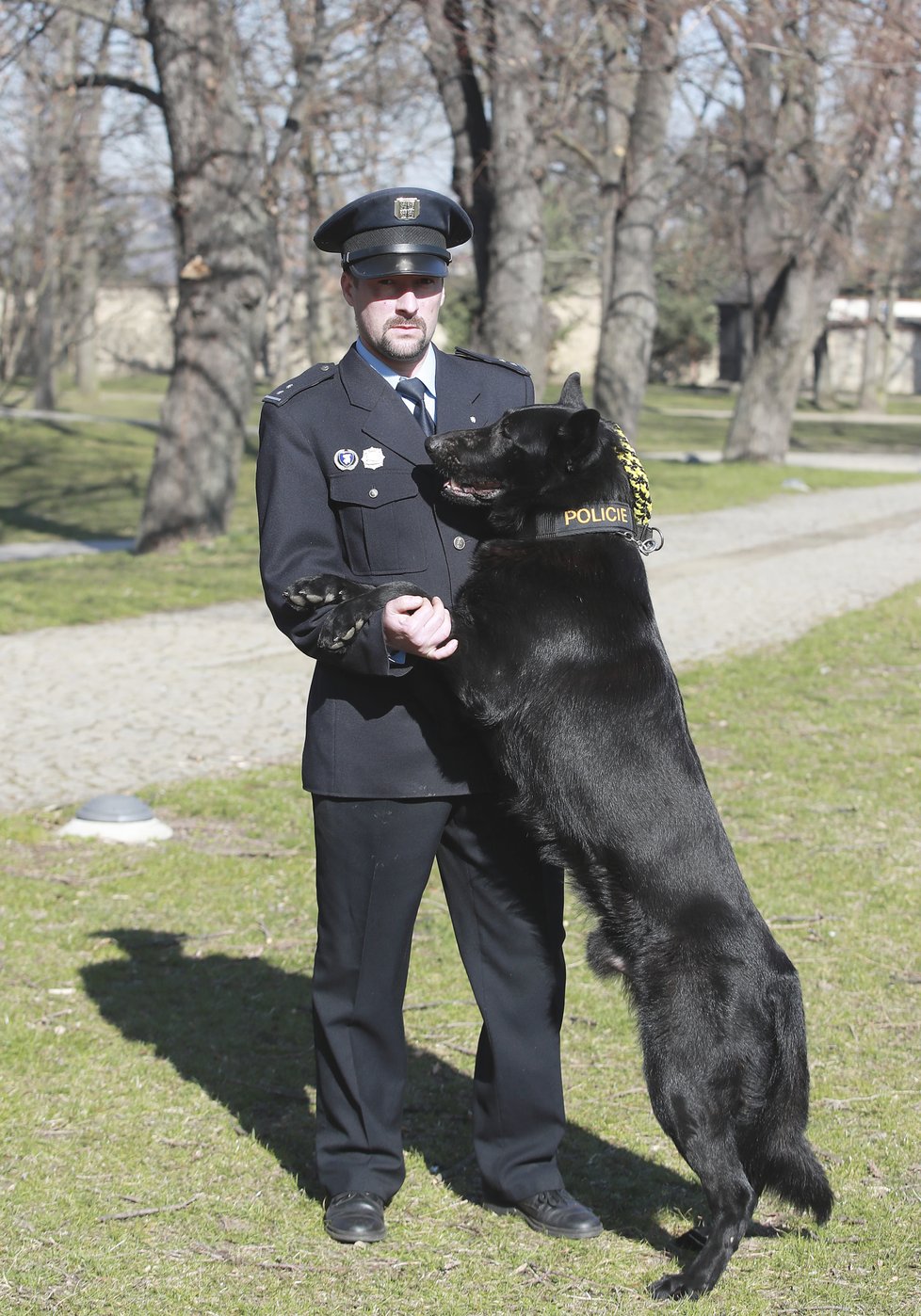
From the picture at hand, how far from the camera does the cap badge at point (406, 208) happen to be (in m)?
3.39

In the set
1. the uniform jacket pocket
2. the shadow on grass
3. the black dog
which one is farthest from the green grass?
the uniform jacket pocket

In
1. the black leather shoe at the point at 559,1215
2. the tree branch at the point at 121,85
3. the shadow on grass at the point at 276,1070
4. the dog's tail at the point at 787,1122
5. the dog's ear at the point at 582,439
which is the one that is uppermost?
the tree branch at the point at 121,85

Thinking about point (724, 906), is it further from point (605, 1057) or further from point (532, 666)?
point (605, 1057)

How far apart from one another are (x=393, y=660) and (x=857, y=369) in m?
74.7

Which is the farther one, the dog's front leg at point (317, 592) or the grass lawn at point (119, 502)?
the grass lawn at point (119, 502)

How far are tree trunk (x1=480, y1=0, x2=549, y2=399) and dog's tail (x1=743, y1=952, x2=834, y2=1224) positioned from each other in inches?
518

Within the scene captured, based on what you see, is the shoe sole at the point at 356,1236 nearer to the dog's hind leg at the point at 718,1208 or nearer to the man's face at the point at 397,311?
the dog's hind leg at the point at 718,1208

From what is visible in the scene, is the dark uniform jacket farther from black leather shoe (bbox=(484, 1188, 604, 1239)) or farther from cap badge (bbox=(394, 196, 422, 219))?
black leather shoe (bbox=(484, 1188, 604, 1239))

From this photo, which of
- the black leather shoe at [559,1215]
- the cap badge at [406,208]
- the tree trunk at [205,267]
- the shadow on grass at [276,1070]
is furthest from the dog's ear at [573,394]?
the tree trunk at [205,267]

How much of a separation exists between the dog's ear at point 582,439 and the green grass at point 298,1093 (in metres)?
1.92

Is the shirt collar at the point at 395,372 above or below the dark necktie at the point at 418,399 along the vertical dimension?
above

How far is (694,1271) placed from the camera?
3.29 m

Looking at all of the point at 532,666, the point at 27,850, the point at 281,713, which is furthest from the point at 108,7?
the point at 532,666

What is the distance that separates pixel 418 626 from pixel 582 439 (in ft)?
1.95
